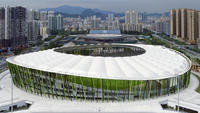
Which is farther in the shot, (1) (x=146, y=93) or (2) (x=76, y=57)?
(2) (x=76, y=57)

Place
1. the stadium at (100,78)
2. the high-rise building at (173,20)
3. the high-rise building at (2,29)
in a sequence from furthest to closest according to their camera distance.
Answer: the high-rise building at (173,20) < the high-rise building at (2,29) < the stadium at (100,78)

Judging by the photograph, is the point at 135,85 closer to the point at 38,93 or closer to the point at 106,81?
the point at 106,81

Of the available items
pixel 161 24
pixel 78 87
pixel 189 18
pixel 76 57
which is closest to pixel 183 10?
pixel 189 18

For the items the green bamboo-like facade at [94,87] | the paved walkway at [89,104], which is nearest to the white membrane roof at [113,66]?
the green bamboo-like facade at [94,87]

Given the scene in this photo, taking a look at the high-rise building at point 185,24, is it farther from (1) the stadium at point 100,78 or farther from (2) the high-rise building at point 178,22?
(1) the stadium at point 100,78

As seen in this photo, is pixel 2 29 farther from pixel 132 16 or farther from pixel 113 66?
pixel 132 16

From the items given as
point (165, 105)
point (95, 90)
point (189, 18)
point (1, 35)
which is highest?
point (189, 18)
